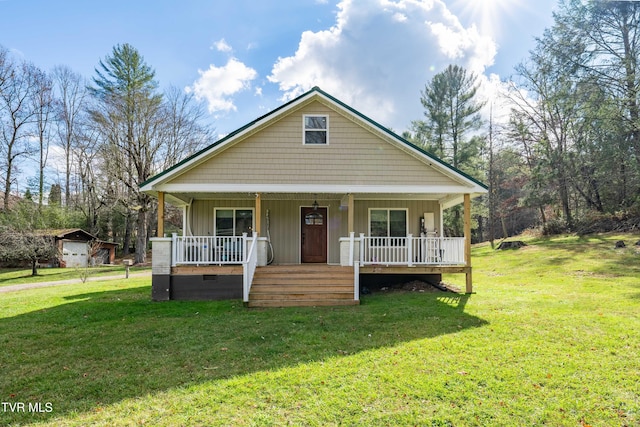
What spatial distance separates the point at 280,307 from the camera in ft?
28.8

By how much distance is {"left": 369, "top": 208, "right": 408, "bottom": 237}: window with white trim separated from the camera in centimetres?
1314

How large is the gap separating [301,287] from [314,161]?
388cm

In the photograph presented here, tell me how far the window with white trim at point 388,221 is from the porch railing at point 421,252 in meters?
1.71

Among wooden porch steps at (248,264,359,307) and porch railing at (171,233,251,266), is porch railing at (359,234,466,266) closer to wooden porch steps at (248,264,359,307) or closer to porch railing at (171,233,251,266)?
wooden porch steps at (248,264,359,307)

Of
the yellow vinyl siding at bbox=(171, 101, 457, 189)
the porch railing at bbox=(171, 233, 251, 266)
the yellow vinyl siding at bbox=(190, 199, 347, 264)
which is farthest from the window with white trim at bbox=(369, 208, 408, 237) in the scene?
the porch railing at bbox=(171, 233, 251, 266)

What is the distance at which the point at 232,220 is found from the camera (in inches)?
505

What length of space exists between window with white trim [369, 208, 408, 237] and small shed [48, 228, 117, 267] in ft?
72.9

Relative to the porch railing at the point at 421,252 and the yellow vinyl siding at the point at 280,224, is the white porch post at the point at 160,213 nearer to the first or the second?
the yellow vinyl siding at the point at 280,224

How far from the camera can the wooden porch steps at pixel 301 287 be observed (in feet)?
29.4

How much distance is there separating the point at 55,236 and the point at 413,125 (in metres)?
29.5

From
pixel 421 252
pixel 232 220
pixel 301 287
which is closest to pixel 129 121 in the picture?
pixel 232 220

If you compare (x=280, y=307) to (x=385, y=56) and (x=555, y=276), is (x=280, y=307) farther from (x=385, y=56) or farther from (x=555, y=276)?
(x=385, y=56)

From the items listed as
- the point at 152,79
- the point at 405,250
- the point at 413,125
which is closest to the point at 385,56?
the point at 405,250

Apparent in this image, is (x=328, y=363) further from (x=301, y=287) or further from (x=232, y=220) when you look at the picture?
(x=232, y=220)
